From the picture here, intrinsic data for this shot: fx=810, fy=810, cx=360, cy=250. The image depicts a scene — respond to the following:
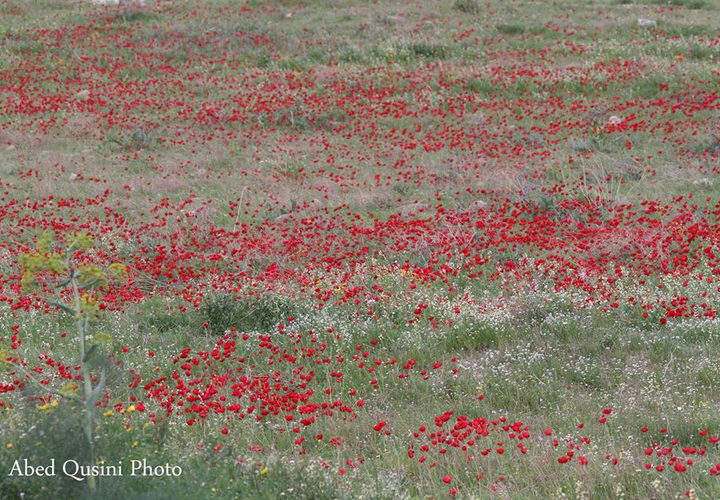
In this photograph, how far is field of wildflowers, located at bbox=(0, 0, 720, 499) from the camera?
15.0 feet

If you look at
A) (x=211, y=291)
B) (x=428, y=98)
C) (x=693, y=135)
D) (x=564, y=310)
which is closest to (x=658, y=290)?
(x=564, y=310)

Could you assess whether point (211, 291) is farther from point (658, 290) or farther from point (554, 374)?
point (658, 290)

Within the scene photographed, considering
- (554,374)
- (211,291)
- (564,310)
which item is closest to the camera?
(554,374)

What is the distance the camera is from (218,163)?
1491cm

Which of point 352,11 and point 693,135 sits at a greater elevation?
point 352,11

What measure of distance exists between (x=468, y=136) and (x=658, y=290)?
28.3ft

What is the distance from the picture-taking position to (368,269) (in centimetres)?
892

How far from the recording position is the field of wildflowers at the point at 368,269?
15.0 ft

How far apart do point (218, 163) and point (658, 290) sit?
9.28m

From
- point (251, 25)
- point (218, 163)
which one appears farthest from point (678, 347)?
point (251, 25)

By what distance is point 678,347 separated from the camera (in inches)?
255

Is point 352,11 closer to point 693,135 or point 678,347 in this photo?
point 693,135

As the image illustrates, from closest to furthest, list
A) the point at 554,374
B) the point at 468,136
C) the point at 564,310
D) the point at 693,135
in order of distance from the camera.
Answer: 1. the point at 554,374
2. the point at 564,310
3. the point at 693,135
4. the point at 468,136

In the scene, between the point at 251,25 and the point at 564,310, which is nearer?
the point at 564,310
